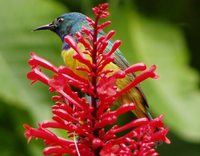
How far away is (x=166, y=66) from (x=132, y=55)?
329 mm

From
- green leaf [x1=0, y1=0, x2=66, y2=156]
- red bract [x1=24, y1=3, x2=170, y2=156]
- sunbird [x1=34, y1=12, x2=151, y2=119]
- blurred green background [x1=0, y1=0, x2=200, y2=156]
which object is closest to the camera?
red bract [x1=24, y1=3, x2=170, y2=156]

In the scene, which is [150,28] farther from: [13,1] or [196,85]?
[13,1]

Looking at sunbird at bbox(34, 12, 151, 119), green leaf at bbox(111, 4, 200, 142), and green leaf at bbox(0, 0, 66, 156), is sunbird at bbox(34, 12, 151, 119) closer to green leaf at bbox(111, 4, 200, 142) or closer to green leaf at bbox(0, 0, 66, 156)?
green leaf at bbox(0, 0, 66, 156)

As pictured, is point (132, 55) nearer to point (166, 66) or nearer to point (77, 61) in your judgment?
point (166, 66)

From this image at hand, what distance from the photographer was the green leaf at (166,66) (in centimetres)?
592

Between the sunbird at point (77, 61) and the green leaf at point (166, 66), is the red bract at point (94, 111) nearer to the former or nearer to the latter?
the sunbird at point (77, 61)

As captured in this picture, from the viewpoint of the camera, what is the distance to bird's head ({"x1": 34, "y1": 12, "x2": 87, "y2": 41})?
4.07 m

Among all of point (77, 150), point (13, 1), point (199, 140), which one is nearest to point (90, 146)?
point (77, 150)

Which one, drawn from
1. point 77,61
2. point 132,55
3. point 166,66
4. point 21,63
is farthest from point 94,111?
point 166,66

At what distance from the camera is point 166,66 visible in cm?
637

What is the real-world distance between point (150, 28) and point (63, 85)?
12.3 feet

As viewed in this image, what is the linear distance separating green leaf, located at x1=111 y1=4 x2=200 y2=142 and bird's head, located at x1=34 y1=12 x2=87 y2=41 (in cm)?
186

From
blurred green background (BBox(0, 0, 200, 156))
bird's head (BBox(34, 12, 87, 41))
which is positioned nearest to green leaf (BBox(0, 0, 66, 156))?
blurred green background (BBox(0, 0, 200, 156))

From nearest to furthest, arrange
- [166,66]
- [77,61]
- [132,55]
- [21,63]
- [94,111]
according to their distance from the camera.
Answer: [94,111], [77,61], [21,63], [132,55], [166,66]
